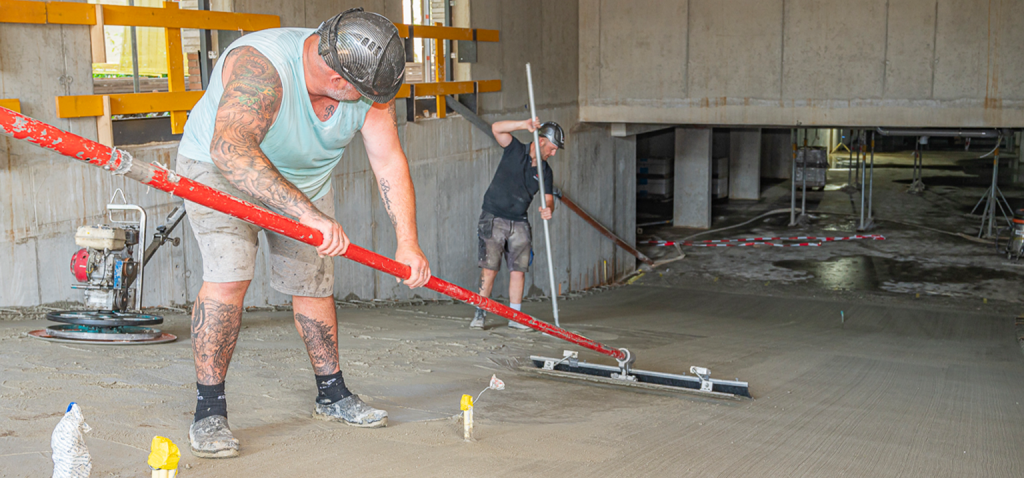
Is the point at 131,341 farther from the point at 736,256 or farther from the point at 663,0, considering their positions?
the point at 736,256

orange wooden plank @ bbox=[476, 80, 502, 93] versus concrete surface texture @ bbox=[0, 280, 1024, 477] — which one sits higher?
orange wooden plank @ bbox=[476, 80, 502, 93]

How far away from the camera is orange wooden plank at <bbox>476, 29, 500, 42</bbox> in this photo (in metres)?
9.02

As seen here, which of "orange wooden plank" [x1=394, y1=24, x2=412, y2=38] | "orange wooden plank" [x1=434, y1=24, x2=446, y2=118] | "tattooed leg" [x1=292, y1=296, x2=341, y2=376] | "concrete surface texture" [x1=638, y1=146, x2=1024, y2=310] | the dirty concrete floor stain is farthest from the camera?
the dirty concrete floor stain

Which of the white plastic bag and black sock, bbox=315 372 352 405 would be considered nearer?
the white plastic bag

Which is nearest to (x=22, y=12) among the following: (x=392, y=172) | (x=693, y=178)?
(x=392, y=172)

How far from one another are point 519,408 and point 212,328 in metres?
1.41

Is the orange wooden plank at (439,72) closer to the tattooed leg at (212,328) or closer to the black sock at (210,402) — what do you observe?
the tattooed leg at (212,328)

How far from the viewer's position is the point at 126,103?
5.29m

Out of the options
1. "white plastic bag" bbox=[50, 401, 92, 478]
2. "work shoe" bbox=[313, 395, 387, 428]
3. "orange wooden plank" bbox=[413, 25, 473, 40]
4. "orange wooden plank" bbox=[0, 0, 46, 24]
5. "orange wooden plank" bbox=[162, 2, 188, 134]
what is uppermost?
"orange wooden plank" bbox=[413, 25, 473, 40]

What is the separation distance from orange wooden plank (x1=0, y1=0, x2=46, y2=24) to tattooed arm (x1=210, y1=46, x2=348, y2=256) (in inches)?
117

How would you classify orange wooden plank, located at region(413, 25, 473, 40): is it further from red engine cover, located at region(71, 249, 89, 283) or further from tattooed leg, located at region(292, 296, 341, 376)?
tattooed leg, located at region(292, 296, 341, 376)

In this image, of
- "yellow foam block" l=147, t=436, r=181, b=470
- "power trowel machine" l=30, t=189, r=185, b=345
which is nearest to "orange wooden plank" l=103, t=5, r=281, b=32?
"power trowel machine" l=30, t=189, r=185, b=345

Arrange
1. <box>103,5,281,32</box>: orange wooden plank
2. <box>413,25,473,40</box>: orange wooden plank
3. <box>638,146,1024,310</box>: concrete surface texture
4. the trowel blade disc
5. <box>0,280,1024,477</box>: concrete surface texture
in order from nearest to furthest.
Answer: <box>0,280,1024,477</box>: concrete surface texture → the trowel blade disc → <box>103,5,281,32</box>: orange wooden plank → <box>413,25,473,40</box>: orange wooden plank → <box>638,146,1024,310</box>: concrete surface texture

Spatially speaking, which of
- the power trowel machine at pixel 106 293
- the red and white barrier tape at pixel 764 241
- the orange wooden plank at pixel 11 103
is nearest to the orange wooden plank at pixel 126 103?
the orange wooden plank at pixel 11 103
